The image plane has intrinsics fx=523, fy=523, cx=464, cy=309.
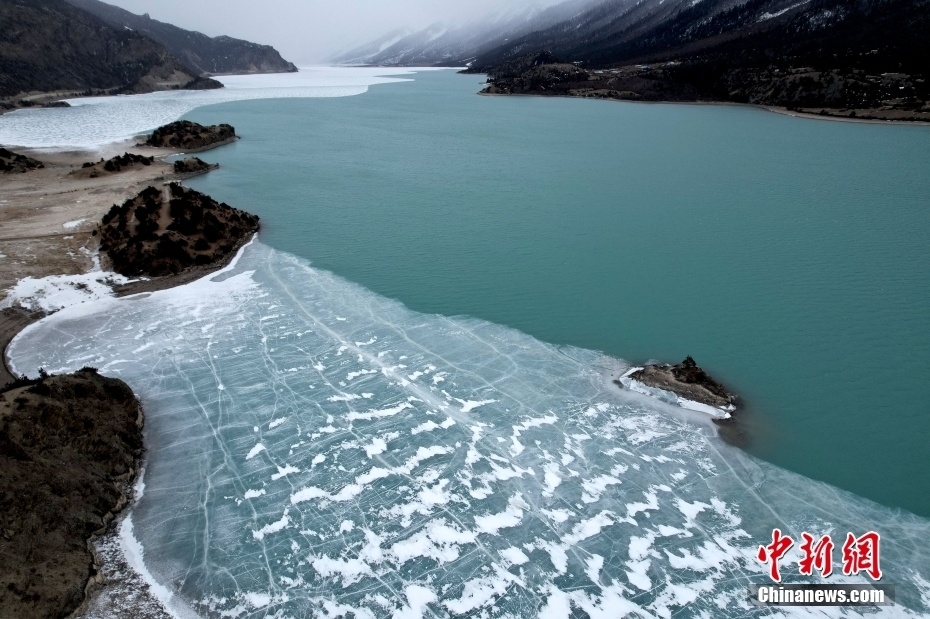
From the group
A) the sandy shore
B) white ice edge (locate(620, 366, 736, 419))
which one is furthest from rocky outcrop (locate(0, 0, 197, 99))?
white ice edge (locate(620, 366, 736, 419))

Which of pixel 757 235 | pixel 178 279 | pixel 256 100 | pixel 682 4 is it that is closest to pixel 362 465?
pixel 178 279

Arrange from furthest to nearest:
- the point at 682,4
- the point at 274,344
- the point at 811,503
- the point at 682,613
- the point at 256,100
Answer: the point at 682,4 → the point at 256,100 → the point at 274,344 → the point at 811,503 → the point at 682,613

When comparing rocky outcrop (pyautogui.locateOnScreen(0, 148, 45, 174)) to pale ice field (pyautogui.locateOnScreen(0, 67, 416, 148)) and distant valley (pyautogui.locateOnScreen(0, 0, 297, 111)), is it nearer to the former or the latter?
pale ice field (pyautogui.locateOnScreen(0, 67, 416, 148))

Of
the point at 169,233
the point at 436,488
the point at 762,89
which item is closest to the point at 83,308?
the point at 169,233

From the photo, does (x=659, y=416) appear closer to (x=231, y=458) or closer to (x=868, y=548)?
(x=868, y=548)

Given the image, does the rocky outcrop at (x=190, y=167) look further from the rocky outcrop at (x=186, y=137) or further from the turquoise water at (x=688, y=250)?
the rocky outcrop at (x=186, y=137)

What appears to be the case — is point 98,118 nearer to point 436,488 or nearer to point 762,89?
point 436,488

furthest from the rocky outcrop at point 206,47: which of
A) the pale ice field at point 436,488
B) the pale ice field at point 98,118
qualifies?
the pale ice field at point 436,488

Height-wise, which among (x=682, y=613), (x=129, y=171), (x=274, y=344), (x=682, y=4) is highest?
(x=682, y=4)
